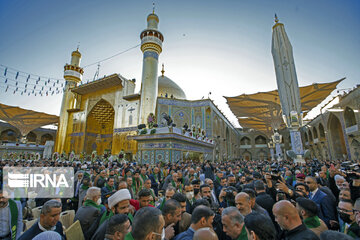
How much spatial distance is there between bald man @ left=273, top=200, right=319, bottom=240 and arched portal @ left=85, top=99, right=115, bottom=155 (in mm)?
23097

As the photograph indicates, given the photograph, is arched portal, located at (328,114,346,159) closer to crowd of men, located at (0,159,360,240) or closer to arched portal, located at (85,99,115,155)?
crowd of men, located at (0,159,360,240)

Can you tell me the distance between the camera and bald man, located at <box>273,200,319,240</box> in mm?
1404

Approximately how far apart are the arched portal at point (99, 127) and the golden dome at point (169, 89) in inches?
282

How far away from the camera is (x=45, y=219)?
5.93ft

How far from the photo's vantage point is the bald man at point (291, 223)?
140cm

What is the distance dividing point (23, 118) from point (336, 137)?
4255cm

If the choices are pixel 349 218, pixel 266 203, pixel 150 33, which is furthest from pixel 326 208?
pixel 150 33

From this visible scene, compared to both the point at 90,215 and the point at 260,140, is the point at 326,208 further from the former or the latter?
the point at 260,140

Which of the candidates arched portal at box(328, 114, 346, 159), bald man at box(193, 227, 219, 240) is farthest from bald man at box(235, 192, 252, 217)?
arched portal at box(328, 114, 346, 159)

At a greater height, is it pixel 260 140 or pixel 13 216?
pixel 260 140

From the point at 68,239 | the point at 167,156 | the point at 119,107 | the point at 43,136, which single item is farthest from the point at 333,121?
the point at 43,136

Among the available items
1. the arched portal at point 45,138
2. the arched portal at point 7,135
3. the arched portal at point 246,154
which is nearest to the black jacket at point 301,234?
the arched portal at point 7,135

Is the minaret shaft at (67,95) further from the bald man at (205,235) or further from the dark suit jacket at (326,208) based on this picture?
the bald man at (205,235)

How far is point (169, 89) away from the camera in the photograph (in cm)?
2486
